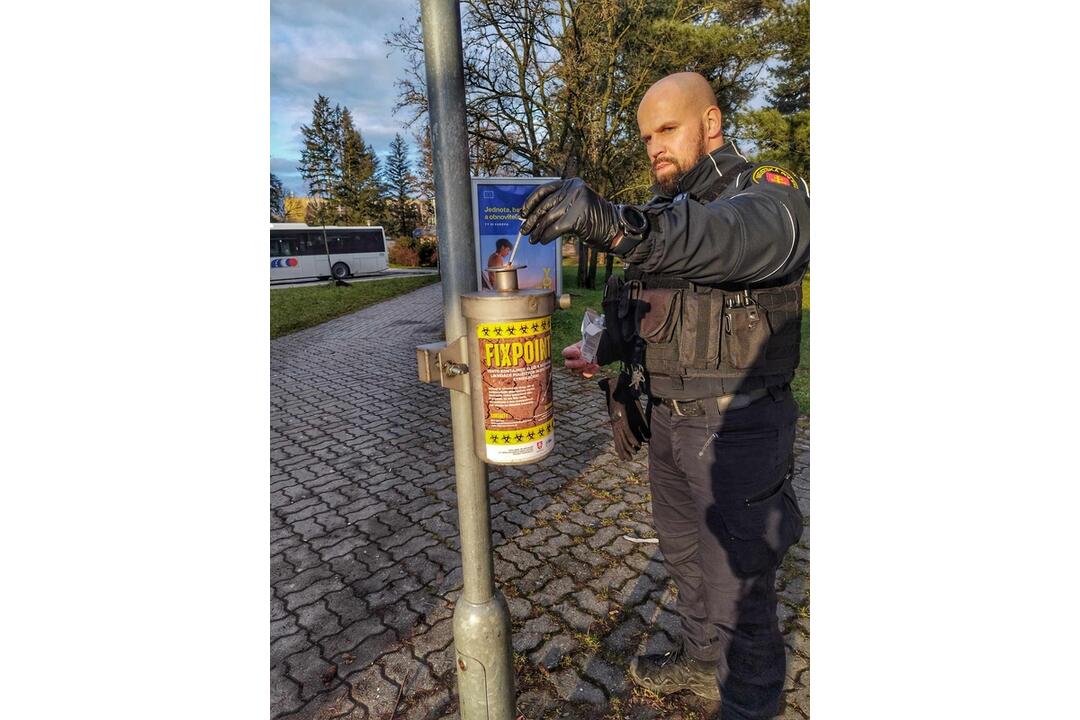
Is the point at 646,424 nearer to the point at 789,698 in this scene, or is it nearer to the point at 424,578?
the point at 789,698

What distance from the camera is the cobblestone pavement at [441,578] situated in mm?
2447

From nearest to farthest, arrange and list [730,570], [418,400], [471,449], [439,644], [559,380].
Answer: [471,449]
[730,570]
[439,644]
[418,400]
[559,380]

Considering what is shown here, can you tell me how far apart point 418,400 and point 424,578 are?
4.14 meters

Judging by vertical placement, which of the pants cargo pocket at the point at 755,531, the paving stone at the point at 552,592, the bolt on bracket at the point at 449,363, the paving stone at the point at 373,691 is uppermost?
the bolt on bracket at the point at 449,363

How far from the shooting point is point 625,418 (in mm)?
2607

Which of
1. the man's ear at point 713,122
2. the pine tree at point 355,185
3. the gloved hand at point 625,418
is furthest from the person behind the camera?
the pine tree at point 355,185

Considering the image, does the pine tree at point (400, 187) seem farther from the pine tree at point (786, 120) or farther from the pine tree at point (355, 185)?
the pine tree at point (786, 120)

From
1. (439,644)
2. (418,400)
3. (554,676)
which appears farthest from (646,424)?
(418,400)

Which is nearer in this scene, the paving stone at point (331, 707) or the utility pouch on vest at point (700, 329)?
the utility pouch on vest at point (700, 329)

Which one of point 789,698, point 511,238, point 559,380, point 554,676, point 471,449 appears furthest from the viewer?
point 511,238

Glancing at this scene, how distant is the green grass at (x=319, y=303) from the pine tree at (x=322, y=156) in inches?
1307

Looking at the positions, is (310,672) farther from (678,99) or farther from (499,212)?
(499,212)

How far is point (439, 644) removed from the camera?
274cm

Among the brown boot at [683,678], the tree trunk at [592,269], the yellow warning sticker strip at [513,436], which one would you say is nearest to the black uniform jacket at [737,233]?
the yellow warning sticker strip at [513,436]
